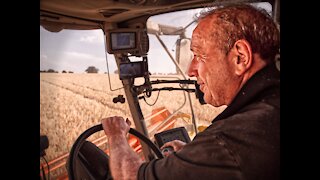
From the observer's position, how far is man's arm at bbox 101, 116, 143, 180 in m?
1.06

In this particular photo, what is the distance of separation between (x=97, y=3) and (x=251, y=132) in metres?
0.74

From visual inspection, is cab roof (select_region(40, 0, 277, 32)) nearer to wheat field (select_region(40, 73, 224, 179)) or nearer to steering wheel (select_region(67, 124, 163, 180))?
wheat field (select_region(40, 73, 224, 179))

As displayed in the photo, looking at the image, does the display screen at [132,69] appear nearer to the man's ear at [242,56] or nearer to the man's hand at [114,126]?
the man's hand at [114,126]

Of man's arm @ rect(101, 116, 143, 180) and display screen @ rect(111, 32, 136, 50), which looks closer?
man's arm @ rect(101, 116, 143, 180)

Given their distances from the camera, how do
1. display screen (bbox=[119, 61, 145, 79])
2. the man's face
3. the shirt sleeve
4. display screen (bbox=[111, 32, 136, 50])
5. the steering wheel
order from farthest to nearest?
display screen (bbox=[119, 61, 145, 79]) < display screen (bbox=[111, 32, 136, 50]) < the steering wheel < the man's face < the shirt sleeve

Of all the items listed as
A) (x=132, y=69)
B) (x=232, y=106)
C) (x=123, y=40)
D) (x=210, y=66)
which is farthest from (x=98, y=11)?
(x=232, y=106)

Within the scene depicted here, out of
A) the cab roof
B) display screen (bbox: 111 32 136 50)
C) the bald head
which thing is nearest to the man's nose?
the bald head

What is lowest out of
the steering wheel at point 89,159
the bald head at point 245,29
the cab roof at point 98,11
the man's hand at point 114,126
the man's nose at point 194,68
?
the steering wheel at point 89,159

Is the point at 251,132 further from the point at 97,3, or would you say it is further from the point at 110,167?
the point at 97,3

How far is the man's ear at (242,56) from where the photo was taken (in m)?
0.99

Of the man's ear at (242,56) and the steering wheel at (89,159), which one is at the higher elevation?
the man's ear at (242,56)

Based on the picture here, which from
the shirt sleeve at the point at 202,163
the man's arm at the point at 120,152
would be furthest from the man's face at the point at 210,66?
the man's arm at the point at 120,152

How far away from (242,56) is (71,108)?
2.17 ft
